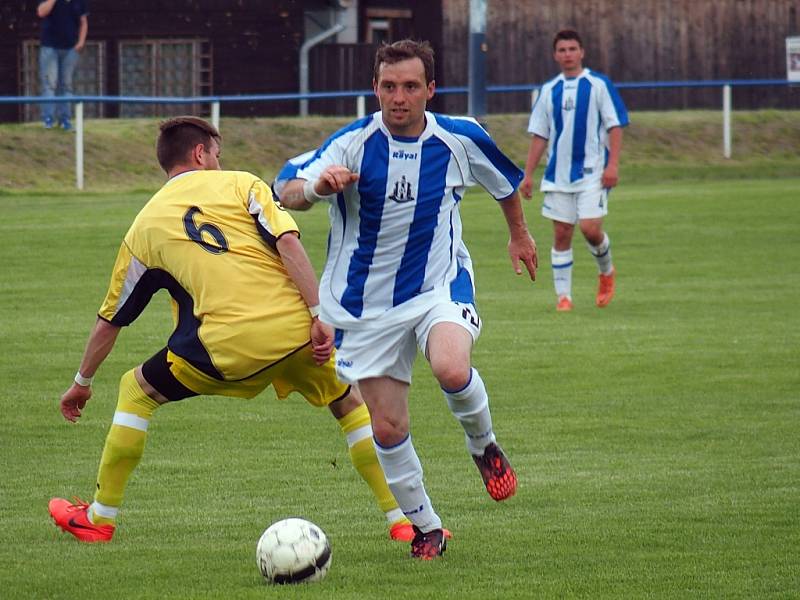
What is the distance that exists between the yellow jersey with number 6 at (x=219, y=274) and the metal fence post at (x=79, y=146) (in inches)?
622

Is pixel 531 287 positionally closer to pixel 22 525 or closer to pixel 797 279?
pixel 797 279

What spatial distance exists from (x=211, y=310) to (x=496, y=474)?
128 cm

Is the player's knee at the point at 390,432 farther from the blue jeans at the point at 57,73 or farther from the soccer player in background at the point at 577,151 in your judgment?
the blue jeans at the point at 57,73

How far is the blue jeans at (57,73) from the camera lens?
23.8 meters

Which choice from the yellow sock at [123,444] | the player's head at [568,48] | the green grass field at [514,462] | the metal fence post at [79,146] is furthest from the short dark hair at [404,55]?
the metal fence post at [79,146]

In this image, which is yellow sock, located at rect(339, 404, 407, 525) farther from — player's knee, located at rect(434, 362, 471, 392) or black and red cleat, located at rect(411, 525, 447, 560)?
player's knee, located at rect(434, 362, 471, 392)

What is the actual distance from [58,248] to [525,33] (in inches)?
744

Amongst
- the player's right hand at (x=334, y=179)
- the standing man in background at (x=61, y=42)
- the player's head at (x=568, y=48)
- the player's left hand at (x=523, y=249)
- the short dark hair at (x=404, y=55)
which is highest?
the standing man in background at (x=61, y=42)

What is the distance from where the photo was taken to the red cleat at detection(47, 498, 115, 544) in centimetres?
662

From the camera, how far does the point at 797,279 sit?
16469mm

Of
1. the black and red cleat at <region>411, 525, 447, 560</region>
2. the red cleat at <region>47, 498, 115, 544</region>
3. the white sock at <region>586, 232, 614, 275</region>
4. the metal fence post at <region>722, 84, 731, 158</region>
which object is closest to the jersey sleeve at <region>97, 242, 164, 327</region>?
the red cleat at <region>47, 498, 115, 544</region>

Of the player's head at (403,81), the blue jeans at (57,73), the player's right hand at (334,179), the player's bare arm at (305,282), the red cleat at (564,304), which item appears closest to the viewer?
the player's right hand at (334,179)

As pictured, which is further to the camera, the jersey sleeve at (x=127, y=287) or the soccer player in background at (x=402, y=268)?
the jersey sleeve at (x=127, y=287)

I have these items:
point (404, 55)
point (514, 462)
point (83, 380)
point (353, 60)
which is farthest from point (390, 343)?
point (353, 60)
